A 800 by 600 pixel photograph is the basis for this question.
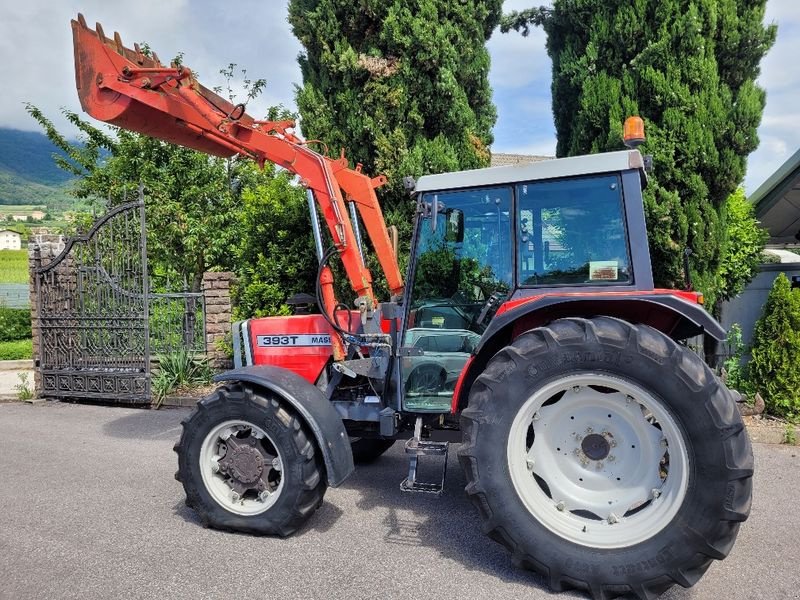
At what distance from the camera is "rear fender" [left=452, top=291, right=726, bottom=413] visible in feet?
9.55

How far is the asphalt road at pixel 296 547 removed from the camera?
2.89m

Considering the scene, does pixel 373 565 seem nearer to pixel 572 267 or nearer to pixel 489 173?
pixel 572 267

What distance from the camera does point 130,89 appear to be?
4.34m

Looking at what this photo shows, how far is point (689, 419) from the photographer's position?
270 centimetres

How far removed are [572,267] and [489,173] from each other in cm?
76

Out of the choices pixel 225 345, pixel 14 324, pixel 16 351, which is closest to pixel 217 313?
pixel 225 345

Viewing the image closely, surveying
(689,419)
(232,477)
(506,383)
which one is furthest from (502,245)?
(232,477)

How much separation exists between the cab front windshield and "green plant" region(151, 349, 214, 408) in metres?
5.03

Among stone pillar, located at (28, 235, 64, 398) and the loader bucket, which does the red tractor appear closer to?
the loader bucket

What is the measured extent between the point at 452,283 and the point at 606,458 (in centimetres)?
137

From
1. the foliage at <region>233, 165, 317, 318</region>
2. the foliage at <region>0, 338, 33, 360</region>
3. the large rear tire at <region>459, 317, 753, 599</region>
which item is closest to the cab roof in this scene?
the large rear tire at <region>459, 317, 753, 599</region>

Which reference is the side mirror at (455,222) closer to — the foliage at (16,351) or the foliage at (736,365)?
the foliage at (736,365)

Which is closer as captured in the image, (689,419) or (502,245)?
(689,419)

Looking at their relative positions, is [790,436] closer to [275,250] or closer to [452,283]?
[452,283]
